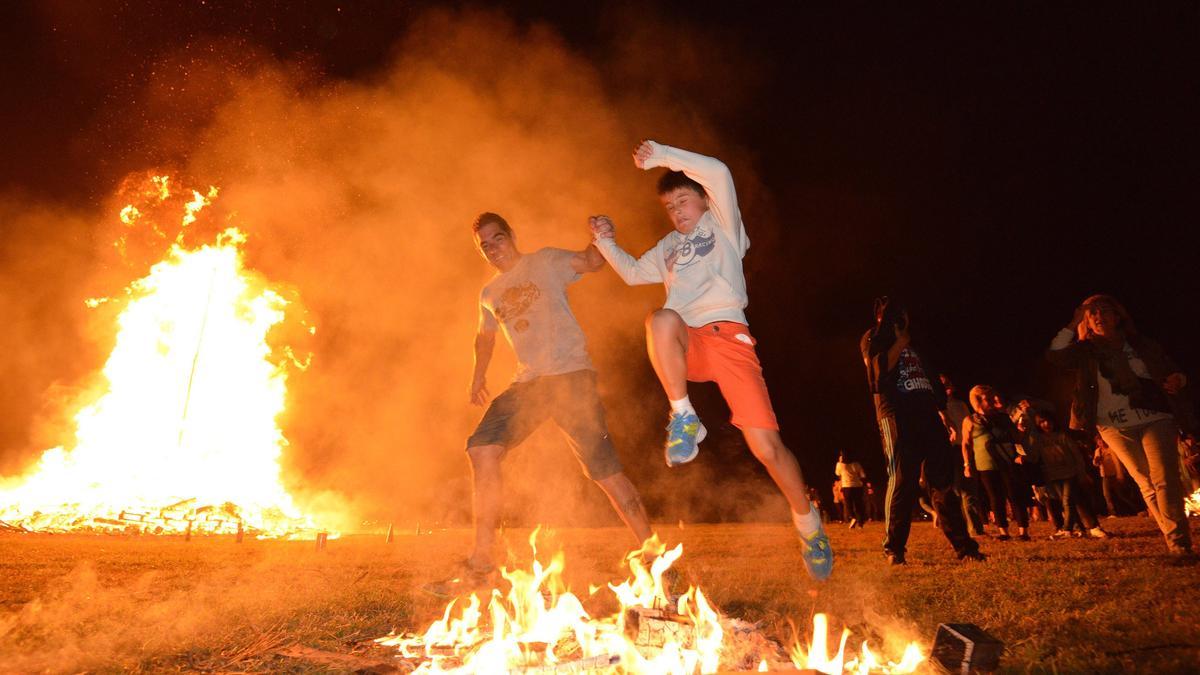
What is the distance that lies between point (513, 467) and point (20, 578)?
4.25 m

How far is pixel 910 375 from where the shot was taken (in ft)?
16.4

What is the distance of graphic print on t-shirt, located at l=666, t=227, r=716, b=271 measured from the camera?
3471 millimetres

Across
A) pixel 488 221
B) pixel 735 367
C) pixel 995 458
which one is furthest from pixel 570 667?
pixel 995 458

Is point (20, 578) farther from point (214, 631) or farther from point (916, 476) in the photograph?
point (916, 476)

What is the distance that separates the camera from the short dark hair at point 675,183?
366 centimetres

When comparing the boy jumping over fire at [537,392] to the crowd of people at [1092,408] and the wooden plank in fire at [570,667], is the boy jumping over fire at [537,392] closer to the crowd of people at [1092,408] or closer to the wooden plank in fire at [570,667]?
the wooden plank in fire at [570,667]

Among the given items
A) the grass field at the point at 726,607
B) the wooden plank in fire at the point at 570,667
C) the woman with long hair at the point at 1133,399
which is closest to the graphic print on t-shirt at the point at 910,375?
the woman with long hair at the point at 1133,399

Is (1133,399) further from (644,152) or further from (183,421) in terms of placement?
(183,421)

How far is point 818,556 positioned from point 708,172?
2.14 meters

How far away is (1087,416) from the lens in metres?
4.89

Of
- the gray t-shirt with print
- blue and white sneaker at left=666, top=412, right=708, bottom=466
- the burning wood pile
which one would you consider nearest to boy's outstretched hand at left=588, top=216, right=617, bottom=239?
the gray t-shirt with print

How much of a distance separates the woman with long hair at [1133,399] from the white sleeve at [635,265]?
369cm

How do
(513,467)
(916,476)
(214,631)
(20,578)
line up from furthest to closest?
(513,467)
(20,578)
(916,476)
(214,631)

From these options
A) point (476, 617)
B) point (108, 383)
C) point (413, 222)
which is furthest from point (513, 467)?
point (108, 383)
